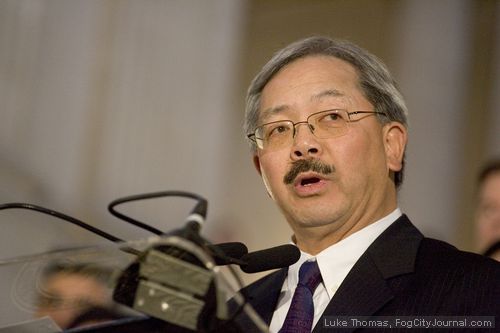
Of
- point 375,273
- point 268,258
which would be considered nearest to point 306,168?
point 375,273

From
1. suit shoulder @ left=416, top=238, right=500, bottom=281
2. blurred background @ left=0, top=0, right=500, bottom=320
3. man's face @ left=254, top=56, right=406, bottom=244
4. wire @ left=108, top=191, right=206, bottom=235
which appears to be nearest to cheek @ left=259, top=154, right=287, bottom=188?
man's face @ left=254, top=56, right=406, bottom=244

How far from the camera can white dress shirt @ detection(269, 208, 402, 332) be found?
149 centimetres

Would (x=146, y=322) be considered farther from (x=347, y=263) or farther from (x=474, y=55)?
(x=474, y=55)

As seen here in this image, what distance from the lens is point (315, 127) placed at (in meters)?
1.63

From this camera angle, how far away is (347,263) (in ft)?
5.07

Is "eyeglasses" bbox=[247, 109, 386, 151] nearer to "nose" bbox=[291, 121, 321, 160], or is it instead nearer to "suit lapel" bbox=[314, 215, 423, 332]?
"nose" bbox=[291, 121, 321, 160]

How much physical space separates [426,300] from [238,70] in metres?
2.24

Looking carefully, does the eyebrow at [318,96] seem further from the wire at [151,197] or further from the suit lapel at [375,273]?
the wire at [151,197]

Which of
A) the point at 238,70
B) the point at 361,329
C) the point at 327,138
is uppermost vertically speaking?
the point at 238,70

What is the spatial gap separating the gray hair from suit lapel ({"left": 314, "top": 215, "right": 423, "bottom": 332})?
11.7 inches

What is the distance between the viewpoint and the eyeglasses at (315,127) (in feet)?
5.33

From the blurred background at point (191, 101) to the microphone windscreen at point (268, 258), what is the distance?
5.62 ft

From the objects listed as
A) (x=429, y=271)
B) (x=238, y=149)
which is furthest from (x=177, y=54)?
(x=429, y=271)

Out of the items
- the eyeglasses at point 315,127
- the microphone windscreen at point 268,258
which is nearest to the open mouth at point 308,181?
the eyeglasses at point 315,127
